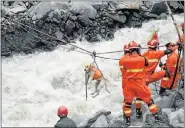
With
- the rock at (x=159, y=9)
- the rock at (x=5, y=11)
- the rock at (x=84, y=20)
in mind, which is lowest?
the rock at (x=84, y=20)

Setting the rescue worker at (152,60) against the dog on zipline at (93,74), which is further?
the dog on zipline at (93,74)

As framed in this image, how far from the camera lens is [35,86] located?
12.1 meters

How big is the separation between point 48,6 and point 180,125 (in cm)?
802

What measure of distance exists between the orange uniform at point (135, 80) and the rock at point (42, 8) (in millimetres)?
7112

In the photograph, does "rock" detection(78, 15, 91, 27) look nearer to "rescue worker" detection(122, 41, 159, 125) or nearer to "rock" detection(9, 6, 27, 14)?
"rock" detection(9, 6, 27, 14)

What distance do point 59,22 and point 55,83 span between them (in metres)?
3.17

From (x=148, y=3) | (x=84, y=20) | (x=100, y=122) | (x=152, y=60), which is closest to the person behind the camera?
(x=100, y=122)

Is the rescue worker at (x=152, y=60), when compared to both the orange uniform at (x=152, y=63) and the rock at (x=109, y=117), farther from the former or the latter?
the rock at (x=109, y=117)

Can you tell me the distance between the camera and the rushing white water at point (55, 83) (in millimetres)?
10609

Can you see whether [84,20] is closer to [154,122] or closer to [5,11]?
[5,11]

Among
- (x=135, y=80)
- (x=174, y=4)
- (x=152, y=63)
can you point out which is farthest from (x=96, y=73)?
(x=174, y=4)

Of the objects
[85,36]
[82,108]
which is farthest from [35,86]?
[85,36]

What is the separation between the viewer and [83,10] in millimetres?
15156

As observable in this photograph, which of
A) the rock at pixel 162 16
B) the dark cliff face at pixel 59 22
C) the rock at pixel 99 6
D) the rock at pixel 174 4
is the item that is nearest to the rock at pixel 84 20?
the dark cliff face at pixel 59 22
